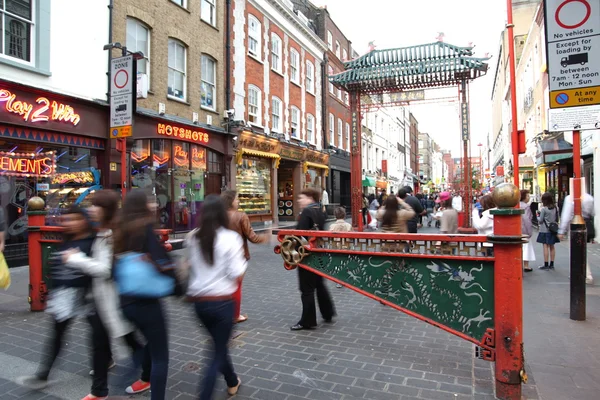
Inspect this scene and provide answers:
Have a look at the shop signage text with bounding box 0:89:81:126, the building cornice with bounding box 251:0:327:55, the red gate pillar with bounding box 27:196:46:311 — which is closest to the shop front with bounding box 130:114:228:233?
the shop signage text with bounding box 0:89:81:126

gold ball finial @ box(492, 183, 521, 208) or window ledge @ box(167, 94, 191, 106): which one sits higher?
window ledge @ box(167, 94, 191, 106)

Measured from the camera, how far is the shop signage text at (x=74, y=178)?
33.3 ft

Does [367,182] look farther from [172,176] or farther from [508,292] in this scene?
[508,292]

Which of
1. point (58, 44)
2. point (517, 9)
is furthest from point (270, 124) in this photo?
point (517, 9)

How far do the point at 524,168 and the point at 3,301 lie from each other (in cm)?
2455

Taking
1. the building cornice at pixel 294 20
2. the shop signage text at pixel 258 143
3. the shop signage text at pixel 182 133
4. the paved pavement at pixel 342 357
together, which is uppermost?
the building cornice at pixel 294 20

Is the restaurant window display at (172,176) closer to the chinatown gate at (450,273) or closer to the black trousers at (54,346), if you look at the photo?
the black trousers at (54,346)

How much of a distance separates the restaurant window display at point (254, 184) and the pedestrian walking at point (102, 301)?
1387cm

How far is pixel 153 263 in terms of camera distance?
2777 mm

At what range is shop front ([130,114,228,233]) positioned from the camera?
12.6m

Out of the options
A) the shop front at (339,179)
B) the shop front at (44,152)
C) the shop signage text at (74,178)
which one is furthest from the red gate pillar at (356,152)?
the shop signage text at (74,178)

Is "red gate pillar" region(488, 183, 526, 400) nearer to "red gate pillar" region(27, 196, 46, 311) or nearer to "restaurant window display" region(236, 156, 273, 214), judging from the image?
"red gate pillar" region(27, 196, 46, 311)

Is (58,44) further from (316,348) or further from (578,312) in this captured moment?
(578,312)

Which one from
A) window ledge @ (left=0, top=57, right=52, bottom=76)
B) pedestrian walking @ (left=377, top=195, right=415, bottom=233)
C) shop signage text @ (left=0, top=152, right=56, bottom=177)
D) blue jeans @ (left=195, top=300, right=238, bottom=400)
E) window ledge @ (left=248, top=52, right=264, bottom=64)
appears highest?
window ledge @ (left=248, top=52, right=264, bottom=64)
